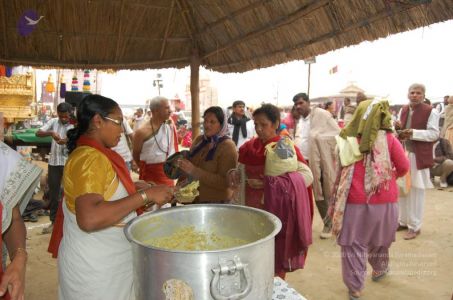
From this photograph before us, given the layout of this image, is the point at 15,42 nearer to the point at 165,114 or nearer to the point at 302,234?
the point at 165,114

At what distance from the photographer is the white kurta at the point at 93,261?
1.76 m

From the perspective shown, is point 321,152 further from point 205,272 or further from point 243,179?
point 205,272

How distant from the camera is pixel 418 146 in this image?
16.2 ft

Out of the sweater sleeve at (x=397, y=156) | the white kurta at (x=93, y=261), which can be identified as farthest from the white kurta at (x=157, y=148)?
the white kurta at (x=93, y=261)

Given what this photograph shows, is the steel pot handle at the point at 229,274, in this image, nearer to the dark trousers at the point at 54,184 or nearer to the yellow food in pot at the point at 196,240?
the yellow food in pot at the point at 196,240

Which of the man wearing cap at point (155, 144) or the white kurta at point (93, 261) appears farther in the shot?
the man wearing cap at point (155, 144)

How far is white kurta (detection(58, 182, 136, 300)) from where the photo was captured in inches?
69.1

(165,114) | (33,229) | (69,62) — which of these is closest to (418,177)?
(165,114)

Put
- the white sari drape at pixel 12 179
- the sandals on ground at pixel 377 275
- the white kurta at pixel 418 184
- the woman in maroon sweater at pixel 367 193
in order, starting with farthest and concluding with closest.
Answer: the white kurta at pixel 418 184
the sandals on ground at pixel 377 275
the woman in maroon sweater at pixel 367 193
the white sari drape at pixel 12 179

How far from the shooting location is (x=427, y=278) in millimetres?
3797

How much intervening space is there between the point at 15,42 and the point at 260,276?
466 centimetres

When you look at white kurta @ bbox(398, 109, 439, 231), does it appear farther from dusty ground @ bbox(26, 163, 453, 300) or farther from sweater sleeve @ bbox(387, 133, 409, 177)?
sweater sleeve @ bbox(387, 133, 409, 177)

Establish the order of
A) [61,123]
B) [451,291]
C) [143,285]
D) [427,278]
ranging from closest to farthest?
[143,285]
[451,291]
[427,278]
[61,123]

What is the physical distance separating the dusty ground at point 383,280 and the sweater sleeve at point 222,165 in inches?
57.7
